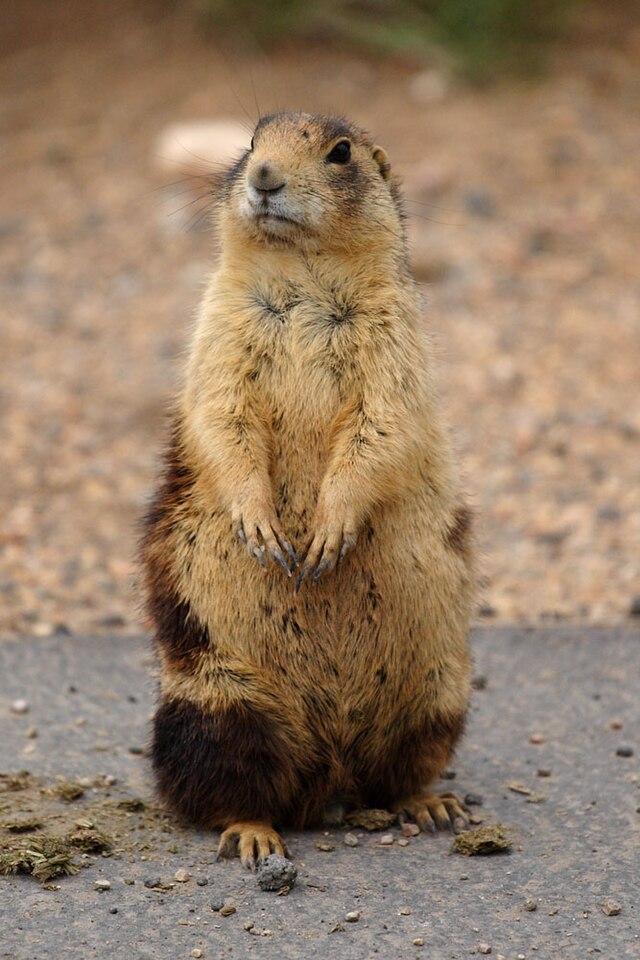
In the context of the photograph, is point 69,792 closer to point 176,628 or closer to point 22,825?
point 22,825

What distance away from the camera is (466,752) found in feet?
20.2

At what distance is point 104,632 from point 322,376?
10.5 feet

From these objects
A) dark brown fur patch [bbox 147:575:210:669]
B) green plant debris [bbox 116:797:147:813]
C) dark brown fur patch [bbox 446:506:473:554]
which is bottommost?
green plant debris [bbox 116:797:147:813]

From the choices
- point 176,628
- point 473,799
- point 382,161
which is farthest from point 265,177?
point 473,799

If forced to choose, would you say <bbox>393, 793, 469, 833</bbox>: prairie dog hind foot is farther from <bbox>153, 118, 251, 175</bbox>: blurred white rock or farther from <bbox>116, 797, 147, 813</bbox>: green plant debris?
<bbox>153, 118, 251, 175</bbox>: blurred white rock

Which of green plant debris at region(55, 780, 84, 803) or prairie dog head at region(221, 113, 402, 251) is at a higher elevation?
prairie dog head at region(221, 113, 402, 251)

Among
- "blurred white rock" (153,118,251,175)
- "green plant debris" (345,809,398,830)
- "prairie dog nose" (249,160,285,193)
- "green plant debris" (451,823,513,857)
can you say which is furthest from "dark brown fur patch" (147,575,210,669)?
"blurred white rock" (153,118,251,175)

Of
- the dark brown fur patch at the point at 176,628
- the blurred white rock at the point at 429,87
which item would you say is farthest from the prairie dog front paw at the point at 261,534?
the blurred white rock at the point at 429,87

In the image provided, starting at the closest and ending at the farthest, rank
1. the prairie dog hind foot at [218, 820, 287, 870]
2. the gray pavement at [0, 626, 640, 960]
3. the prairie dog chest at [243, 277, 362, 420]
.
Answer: the gray pavement at [0, 626, 640, 960] → the prairie dog hind foot at [218, 820, 287, 870] → the prairie dog chest at [243, 277, 362, 420]

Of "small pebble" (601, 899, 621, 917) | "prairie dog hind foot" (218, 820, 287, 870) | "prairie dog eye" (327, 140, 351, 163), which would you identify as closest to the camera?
"small pebble" (601, 899, 621, 917)

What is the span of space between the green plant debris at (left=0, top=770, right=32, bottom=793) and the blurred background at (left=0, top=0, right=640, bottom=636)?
218 cm

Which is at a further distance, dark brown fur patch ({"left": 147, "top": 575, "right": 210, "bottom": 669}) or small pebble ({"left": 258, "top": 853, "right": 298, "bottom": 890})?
dark brown fur patch ({"left": 147, "top": 575, "right": 210, "bottom": 669})

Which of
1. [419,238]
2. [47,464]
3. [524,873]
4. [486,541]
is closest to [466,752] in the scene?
[524,873]

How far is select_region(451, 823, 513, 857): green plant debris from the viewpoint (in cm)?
495
